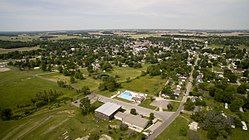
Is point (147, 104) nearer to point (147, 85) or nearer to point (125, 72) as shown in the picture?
point (147, 85)

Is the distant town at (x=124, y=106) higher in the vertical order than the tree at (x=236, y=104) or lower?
lower

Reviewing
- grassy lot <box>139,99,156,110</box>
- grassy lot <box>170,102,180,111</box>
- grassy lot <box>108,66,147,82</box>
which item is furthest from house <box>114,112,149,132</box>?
grassy lot <box>108,66,147,82</box>

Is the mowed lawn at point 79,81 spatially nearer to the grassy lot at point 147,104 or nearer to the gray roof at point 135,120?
the grassy lot at point 147,104

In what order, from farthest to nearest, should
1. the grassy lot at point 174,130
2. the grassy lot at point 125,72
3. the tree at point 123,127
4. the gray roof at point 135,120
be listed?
the grassy lot at point 125,72
the gray roof at point 135,120
the tree at point 123,127
the grassy lot at point 174,130

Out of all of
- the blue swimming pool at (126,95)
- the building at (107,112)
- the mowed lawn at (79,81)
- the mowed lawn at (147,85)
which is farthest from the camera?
the mowed lawn at (79,81)

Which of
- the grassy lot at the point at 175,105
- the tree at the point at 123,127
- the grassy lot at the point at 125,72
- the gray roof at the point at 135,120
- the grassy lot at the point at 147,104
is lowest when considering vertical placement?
the grassy lot at the point at 147,104

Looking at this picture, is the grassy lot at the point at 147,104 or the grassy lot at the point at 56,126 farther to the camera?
the grassy lot at the point at 147,104

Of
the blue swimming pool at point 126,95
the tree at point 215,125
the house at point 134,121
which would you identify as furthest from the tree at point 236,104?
the blue swimming pool at point 126,95
